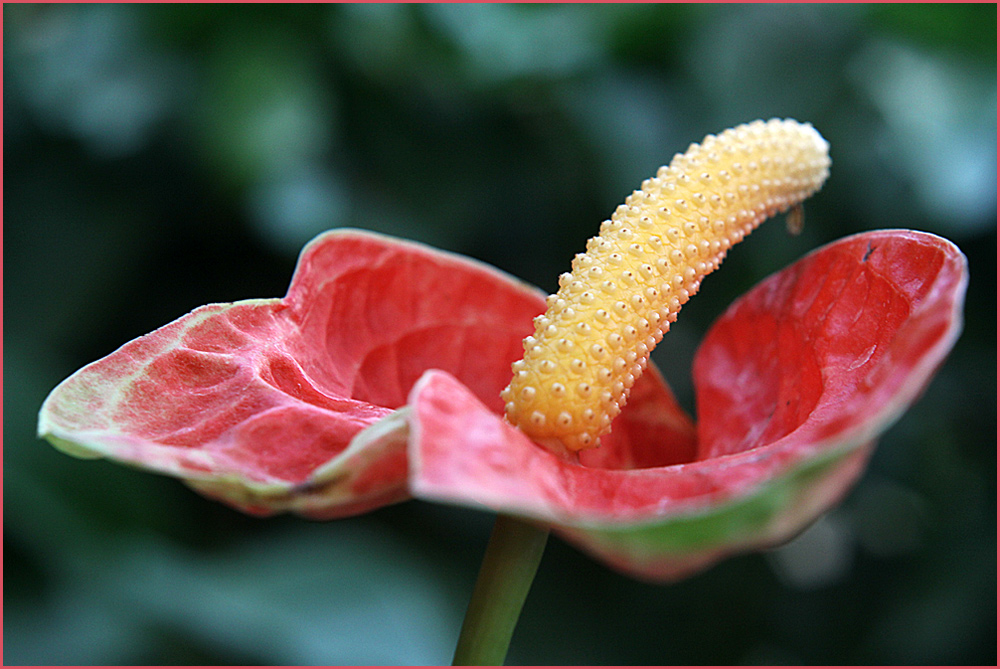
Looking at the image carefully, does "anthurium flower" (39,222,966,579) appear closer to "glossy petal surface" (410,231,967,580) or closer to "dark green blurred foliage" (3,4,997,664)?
"glossy petal surface" (410,231,967,580)

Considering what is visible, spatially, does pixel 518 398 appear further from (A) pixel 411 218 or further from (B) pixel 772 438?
(A) pixel 411 218

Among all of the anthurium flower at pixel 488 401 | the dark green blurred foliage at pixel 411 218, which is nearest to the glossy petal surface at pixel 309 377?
the anthurium flower at pixel 488 401

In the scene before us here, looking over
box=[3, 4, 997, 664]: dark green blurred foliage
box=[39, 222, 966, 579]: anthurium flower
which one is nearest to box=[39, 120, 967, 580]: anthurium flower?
box=[39, 222, 966, 579]: anthurium flower

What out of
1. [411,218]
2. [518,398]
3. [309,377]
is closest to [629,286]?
[518,398]

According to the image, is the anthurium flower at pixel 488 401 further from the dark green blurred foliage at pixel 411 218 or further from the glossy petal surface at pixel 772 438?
the dark green blurred foliage at pixel 411 218

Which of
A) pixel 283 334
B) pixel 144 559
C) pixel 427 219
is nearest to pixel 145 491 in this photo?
pixel 144 559
